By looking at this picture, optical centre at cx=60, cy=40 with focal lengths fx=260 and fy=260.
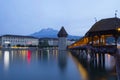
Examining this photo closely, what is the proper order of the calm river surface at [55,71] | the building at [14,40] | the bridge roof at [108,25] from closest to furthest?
1. the calm river surface at [55,71]
2. the bridge roof at [108,25]
3. the building at [14,40]

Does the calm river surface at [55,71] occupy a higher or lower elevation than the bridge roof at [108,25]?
lower

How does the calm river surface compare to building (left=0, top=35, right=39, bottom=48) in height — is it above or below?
below

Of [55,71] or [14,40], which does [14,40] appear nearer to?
[14,40]

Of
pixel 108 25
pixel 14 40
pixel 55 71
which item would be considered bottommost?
pixel 55 71

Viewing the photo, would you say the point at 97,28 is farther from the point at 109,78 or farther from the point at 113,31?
the point at 109,78

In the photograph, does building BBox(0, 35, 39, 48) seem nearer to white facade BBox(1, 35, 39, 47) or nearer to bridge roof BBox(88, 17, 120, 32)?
white facade BBox(1, 35, 39, 47)

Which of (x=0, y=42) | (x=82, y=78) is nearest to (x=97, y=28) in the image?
(x=82, y=78)

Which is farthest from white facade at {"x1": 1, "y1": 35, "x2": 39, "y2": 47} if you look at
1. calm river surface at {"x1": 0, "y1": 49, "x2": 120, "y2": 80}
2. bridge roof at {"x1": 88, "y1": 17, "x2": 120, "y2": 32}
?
bridge roof at {"x1": 88, "y1": 17, "x2": 120, "y2": 32}

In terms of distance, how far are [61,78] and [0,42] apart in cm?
12126

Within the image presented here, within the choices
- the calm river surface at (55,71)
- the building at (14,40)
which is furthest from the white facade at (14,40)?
the calm river surface at (55,71)

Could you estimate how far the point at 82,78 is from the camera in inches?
775

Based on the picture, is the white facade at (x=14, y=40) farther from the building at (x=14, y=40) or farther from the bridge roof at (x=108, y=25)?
the bridge roof at (x=108, y=25)

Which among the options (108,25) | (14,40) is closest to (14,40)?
(14,40)

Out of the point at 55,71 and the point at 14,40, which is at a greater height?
the point at 14,40
